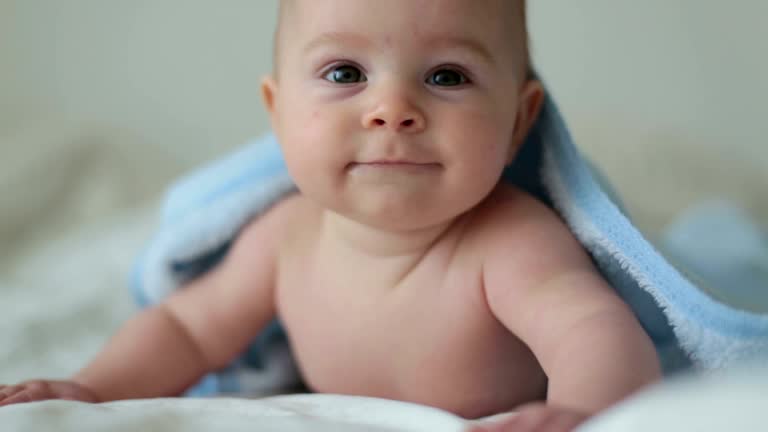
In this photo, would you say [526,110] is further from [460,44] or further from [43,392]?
[43,392]

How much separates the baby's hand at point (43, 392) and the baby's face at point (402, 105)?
274 millimetres

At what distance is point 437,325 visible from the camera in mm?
855

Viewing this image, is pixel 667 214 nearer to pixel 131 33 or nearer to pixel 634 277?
pixel 634 277

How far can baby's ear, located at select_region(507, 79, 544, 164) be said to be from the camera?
88 cm

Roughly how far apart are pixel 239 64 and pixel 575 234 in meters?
1.17

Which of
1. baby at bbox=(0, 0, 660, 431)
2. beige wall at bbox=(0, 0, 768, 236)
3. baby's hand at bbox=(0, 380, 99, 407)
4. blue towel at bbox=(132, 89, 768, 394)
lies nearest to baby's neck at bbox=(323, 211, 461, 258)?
baby at bbox=(0, 0, 660, 431)

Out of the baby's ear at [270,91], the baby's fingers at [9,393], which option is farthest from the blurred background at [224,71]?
the baby's fingers at [9,393]

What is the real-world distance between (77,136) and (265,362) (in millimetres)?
709

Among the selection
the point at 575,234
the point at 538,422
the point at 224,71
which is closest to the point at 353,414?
the point at 538,422

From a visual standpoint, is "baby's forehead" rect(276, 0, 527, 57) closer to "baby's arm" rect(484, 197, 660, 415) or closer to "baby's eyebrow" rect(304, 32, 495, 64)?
"baby's eyebrow" rect(304, 32, 495, 64)

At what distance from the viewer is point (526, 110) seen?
0.90 metres

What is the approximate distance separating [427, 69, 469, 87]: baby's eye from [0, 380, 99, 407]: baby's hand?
1.37ft

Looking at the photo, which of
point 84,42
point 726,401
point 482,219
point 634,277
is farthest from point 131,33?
point 726,401

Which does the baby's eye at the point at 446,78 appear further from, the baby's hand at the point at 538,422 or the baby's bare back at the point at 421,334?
the baby's hand at the point at 538,422
